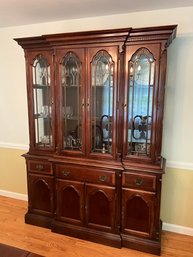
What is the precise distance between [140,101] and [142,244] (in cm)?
146

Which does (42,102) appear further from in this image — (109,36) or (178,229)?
(178,229)

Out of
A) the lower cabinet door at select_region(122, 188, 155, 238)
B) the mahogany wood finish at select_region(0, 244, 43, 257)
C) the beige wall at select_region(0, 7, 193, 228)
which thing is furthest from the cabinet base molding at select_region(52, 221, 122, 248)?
the mahogany wood finish at select_region(0, 244, 43, 257)

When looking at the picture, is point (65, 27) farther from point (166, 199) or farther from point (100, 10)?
point (166, 199)

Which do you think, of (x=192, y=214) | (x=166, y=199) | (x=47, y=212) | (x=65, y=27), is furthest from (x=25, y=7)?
(x=192, y=214)

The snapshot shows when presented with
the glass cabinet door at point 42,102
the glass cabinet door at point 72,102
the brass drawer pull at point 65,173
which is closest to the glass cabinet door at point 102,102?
the glass cabinet door at point 72,102

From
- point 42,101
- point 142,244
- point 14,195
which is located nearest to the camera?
point 142,244

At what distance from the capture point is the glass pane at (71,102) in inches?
84.0

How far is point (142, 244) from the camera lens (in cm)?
215

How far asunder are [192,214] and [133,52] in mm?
1887

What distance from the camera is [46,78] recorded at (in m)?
2.28

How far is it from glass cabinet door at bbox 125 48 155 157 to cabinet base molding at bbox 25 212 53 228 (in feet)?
4.23

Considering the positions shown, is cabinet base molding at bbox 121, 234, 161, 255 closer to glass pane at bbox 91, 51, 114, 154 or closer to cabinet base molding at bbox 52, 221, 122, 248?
cabinet base molding at bbox 52, 221, 122, 248

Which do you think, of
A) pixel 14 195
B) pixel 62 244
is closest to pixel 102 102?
pixel 62 244

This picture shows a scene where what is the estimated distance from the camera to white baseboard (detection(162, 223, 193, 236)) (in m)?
2.41
